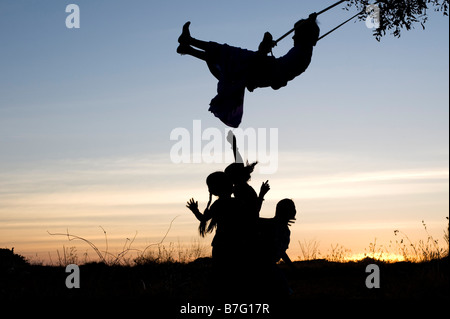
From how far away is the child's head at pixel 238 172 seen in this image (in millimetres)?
8047

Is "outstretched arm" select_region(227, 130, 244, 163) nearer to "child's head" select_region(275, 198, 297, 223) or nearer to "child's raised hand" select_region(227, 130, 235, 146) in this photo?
"child's raised hand" select_region(227, 130, 235, 146)

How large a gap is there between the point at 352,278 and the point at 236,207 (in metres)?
6.59

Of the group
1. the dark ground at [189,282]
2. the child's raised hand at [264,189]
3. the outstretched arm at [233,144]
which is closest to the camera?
the child's raised hand at [264,189]

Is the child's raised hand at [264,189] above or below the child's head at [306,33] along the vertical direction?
below

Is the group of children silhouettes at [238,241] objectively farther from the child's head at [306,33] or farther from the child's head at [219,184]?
the child's head at [306,33]

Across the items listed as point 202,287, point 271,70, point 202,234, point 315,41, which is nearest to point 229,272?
point 202,234

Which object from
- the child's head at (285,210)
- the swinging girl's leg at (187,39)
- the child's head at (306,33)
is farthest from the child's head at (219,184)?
the child's head at (306,33)

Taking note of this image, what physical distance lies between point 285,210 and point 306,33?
7.94 feet

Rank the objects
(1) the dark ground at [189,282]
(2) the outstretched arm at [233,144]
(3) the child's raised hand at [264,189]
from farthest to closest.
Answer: (1) the dark ground at [189,282] < (2) the outstretched arm at [233,144] < (3) the child's raised hand at [264,189]

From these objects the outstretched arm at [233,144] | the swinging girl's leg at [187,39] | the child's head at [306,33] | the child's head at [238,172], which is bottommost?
the child's head at [238,172]

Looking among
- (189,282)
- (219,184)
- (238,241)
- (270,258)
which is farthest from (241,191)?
(189,282)

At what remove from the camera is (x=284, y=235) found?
8.95 m

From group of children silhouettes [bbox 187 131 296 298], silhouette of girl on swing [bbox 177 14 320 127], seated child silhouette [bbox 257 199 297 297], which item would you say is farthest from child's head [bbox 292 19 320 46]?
seated child silhouette [bbox 257 199 297 297]

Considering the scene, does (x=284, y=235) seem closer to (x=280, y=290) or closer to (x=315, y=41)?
(x=280, y=290)
